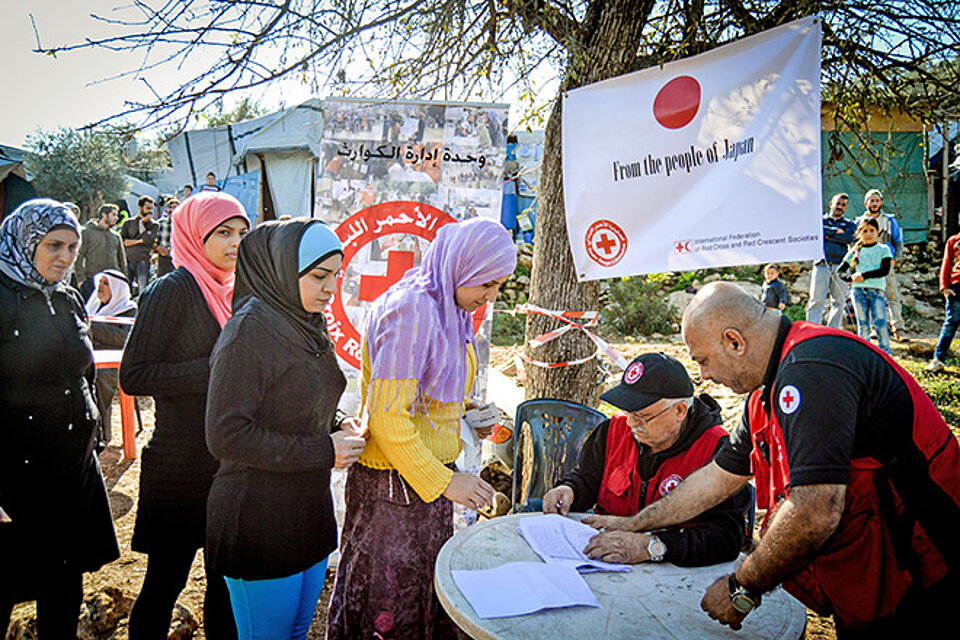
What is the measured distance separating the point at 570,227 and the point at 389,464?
179 cm

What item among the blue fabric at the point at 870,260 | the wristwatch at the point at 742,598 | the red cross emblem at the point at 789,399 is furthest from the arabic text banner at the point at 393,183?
the blue fabric at the point at 870,260

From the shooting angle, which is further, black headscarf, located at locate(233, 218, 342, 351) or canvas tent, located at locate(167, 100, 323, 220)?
canvas tent, located at locate(167, 100, 323, 220)

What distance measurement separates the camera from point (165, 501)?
2.02 m

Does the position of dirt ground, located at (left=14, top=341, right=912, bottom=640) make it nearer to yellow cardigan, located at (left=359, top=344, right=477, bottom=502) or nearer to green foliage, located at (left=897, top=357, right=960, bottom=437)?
yellow cardigan, located at (left=359, top=344, right=477, bottom=502)

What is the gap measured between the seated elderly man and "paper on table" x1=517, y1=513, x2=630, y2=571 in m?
0.05

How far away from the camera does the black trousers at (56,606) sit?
205cm

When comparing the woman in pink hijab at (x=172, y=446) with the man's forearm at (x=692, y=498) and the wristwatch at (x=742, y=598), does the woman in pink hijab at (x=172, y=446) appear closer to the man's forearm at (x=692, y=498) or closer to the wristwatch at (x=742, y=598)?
the man's forearm at (x=692, y=498)

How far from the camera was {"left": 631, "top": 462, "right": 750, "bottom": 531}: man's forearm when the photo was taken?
1.87 m

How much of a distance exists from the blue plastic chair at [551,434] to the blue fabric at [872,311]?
4.82 metres

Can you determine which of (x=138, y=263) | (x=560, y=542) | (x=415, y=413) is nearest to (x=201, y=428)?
(x=415, y=413)

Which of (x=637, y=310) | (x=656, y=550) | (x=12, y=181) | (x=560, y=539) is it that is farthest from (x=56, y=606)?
(x=12, y=181)

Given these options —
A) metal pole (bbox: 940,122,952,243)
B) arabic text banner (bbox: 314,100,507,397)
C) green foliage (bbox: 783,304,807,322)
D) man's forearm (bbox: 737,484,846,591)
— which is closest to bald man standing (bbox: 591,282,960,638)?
man's forearm (bbox: 737,484,846,591)

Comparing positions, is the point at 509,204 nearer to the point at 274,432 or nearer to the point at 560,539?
the point at 560,539

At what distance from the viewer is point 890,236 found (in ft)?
22.5
